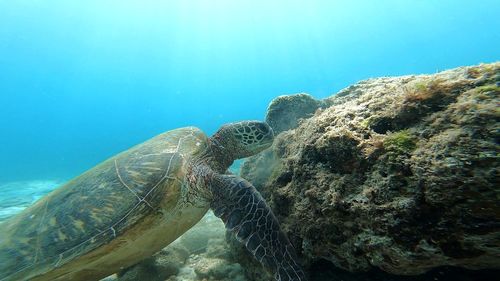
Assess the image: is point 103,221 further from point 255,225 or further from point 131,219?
point 255,225

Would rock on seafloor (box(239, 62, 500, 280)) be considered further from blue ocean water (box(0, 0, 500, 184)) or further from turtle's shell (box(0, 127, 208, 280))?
blue ocean water (box(0, 0, 500, 184))

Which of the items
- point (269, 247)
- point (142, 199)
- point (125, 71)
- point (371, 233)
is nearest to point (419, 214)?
point (371, 233)

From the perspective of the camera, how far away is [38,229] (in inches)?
125

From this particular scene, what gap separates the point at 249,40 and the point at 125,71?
58467 mm

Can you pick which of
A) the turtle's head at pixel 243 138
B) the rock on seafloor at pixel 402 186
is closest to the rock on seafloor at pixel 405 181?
the rock on seafloor at pixel 402 186

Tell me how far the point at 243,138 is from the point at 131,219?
2.22 metres

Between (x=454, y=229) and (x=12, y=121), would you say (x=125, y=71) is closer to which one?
(x=12, y=121)

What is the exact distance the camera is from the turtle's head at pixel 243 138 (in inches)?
175

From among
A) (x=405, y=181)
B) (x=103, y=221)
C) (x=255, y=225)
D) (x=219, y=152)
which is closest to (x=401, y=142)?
(x=405, y=181)

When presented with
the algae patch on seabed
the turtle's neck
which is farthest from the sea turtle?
the algae patch on seabed

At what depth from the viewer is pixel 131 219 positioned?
121 inches

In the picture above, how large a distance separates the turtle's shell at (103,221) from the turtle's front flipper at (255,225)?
648 mm

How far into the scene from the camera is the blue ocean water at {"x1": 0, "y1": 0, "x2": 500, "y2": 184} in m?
76.3

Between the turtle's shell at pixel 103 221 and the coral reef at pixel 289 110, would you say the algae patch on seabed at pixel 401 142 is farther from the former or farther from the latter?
the coral reef at pixel 289 110
